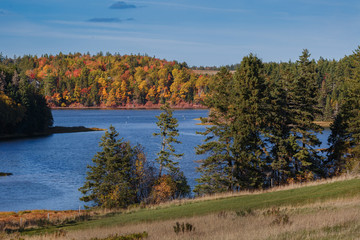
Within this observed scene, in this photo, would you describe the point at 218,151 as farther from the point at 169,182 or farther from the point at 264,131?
the point at 169,182

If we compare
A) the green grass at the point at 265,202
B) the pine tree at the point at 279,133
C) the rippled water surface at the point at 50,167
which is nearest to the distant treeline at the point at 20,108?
the rippled water surface at the point at 50,167

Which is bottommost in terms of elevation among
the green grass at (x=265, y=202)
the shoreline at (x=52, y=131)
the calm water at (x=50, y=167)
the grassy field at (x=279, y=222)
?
the calm water at (x=50, y=167)

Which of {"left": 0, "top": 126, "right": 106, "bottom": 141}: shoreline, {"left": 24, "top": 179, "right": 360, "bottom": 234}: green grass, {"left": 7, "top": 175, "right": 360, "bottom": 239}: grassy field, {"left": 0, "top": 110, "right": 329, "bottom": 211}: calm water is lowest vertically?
{"left": 0, "top": 110, "right": 329, "bottom": 211}: calm water

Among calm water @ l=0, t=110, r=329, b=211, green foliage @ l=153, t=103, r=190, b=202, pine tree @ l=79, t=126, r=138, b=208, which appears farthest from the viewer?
calm water @ l=0, t=110, r=329, b=211

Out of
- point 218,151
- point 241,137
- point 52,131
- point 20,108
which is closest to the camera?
point 241,137

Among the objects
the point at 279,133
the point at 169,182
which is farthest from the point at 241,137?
the point at 169,182

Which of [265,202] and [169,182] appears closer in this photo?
[265,202]

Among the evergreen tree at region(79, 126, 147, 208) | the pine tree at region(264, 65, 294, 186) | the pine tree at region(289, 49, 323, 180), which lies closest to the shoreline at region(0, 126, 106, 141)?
the evergreen tree at region(79, 126, 147, 208)

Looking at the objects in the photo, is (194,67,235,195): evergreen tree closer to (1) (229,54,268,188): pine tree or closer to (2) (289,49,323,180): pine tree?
(1) (229,54,268,188): pine tree

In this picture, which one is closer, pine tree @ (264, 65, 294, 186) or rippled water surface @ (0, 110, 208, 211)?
pine tree @ (264, 65, 294, 186)

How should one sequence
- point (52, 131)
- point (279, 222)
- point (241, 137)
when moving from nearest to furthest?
point (279, 222), point (241, 137), point (52, 131)

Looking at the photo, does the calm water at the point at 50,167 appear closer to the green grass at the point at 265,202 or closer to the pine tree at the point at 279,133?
the pine tree at the point at 279,133

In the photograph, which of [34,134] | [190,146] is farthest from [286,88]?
[34,134]

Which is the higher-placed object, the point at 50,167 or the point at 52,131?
the point at 52,131
